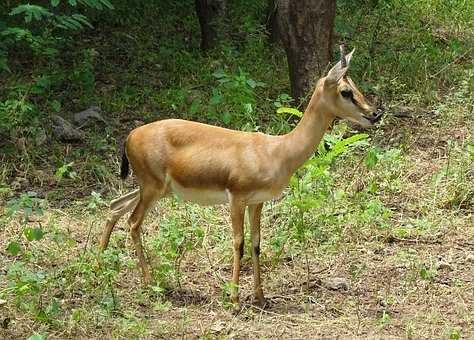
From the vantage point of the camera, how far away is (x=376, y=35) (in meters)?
12.5

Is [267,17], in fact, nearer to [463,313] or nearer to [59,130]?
[59,130]

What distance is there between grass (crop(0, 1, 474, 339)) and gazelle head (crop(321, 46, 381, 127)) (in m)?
0.76

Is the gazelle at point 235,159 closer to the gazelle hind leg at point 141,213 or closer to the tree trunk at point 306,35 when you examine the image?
the gazelle hind leg at point 141,213

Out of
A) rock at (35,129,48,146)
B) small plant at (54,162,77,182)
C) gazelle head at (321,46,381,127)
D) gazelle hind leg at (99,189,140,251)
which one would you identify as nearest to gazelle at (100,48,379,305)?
gazelle head at (321,46,381,127)

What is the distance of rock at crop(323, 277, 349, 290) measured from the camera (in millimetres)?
7031

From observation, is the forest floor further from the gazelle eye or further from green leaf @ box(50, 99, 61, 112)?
green leaf @ box(50, 99, 61, 112)

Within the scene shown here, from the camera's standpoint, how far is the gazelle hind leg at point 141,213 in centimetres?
699

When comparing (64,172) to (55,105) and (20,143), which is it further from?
(55,105)

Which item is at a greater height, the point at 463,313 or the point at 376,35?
the point at 376,35

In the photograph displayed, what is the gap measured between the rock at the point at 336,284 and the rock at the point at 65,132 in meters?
3.64

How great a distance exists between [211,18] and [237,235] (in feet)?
19.7

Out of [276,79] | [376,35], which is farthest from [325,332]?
[376,35]

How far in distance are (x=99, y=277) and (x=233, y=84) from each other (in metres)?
3.59

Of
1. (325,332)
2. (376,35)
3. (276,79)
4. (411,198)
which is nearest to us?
(325,332)
